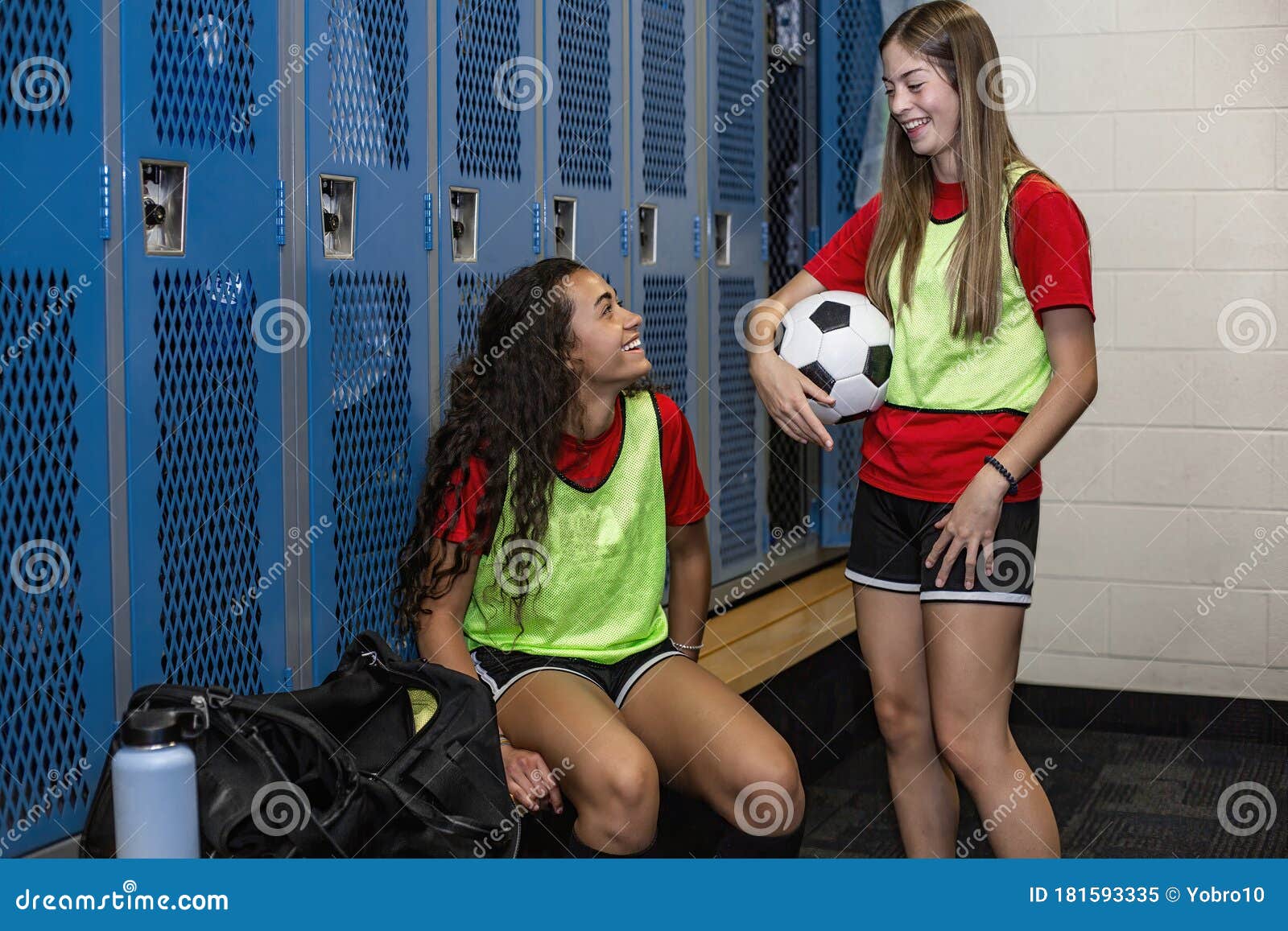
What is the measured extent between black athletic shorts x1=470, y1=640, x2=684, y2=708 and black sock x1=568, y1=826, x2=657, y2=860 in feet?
0.69

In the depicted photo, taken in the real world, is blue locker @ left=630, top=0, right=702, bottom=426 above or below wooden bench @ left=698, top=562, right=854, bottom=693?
above

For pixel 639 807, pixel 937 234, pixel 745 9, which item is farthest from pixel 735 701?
pixel 745 9

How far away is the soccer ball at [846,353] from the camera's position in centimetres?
185

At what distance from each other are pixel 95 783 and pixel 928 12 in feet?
4.57

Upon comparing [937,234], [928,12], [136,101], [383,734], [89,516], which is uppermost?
[928,12]

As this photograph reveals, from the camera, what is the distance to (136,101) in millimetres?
1679

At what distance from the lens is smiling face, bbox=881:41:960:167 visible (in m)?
1.76

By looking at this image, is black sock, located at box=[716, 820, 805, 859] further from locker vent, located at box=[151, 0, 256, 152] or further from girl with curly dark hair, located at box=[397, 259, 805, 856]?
locker vent, located at box=[151, 0, 256, 152]

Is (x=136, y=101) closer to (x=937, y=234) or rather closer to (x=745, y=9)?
(x=937, y=234)

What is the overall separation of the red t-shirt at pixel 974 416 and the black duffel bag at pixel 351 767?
624 mm

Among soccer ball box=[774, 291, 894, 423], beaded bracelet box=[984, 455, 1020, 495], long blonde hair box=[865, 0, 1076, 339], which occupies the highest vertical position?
long blonde hair box=[865, 0, 1076, 339]

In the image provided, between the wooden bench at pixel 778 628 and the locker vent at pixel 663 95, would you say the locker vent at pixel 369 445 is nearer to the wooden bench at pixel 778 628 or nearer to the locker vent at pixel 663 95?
the wooden bench at pixel 778 628

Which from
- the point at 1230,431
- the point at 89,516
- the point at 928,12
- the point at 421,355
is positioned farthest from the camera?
the point at 1230,431

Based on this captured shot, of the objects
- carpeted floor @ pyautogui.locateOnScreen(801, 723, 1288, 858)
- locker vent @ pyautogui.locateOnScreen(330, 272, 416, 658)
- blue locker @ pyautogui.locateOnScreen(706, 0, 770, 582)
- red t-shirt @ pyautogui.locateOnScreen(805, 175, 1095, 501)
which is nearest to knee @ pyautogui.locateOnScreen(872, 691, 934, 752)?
red t-shirt @ pyautogui.locateOnScreen(805, 175, 1095, 501)
